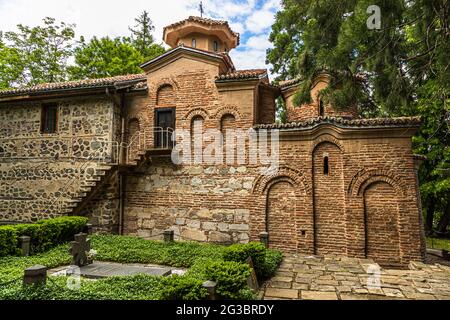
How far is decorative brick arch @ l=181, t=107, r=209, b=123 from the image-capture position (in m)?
11.8

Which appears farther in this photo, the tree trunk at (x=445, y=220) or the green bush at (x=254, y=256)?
the tree trunk at (x=445, y=220)

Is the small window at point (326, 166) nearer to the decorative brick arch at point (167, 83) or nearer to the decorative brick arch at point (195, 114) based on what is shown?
the decorative brick arch at point (195, 114)

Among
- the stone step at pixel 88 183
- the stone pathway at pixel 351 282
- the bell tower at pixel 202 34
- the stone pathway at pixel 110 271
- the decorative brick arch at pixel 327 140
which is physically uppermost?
the bell tower at pixel 202 34

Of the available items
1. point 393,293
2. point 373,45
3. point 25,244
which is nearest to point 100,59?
point 25,244

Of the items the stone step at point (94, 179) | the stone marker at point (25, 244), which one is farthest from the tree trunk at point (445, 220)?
the stone marker at point (25, 244)

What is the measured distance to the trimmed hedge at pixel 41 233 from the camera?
835cm

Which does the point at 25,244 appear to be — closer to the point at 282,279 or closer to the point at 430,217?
the point at 282,279

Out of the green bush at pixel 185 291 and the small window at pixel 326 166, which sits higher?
the small window at pixel 326 166

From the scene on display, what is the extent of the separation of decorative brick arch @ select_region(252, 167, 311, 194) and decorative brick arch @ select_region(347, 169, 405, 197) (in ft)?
4.86

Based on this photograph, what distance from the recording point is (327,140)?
1018cm

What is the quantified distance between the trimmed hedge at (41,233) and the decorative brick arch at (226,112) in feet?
21.9

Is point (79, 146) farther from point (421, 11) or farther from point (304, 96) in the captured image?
point (421, 11)
